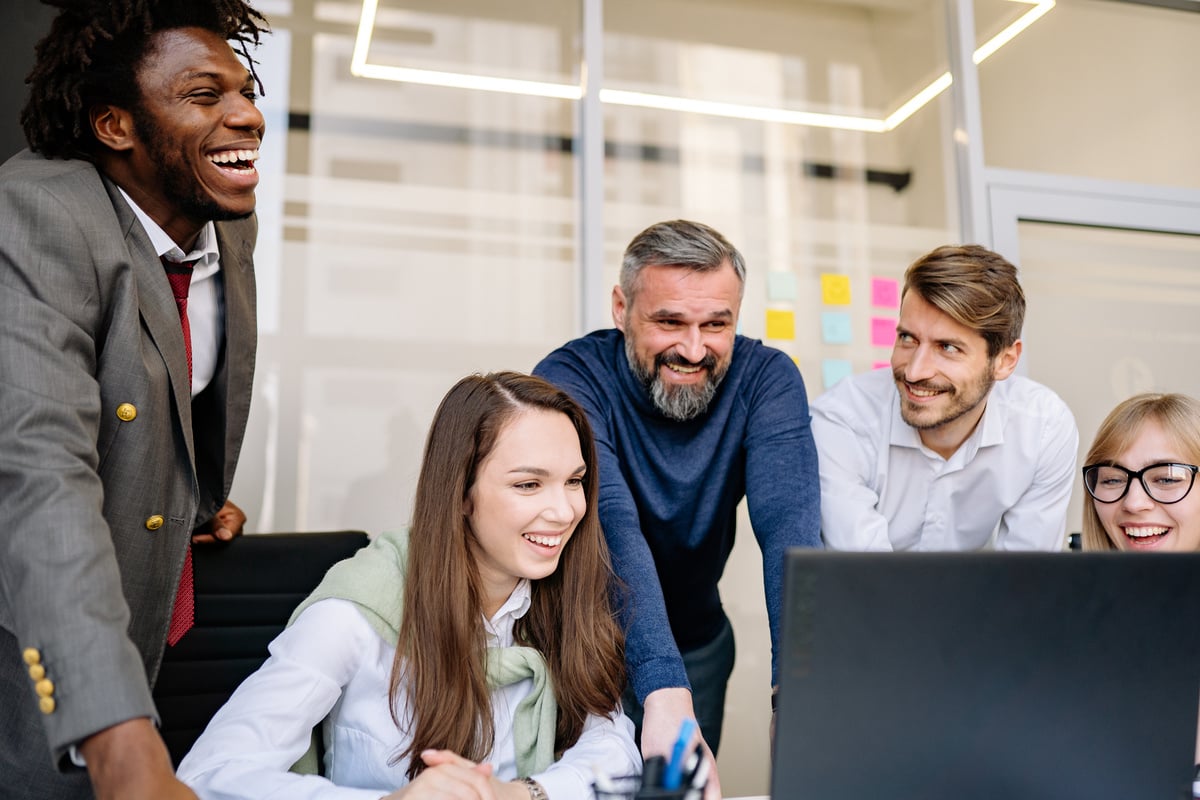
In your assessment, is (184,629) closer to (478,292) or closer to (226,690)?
(226,690)

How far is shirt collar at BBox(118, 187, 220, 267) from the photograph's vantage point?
1474mm

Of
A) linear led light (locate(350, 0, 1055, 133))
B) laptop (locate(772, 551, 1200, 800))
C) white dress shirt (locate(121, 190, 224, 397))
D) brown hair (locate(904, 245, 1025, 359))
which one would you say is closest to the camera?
laptop (locate(772, 551, 1200, 800))

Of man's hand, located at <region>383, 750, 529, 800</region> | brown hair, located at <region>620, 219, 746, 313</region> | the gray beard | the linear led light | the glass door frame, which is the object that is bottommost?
man's hand, located at <region>383, 750, 529, 800</region>

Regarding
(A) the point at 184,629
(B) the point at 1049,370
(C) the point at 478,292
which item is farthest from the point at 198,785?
(B) the point at 1049,370

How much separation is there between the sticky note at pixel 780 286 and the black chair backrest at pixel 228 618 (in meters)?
1.95

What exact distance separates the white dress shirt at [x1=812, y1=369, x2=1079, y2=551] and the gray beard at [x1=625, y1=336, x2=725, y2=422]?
1.15ft

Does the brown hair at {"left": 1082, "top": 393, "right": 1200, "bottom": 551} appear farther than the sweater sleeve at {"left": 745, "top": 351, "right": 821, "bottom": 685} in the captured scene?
Yes

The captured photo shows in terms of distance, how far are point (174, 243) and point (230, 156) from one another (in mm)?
157

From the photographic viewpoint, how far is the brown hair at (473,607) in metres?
1.45

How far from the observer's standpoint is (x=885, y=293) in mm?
3508

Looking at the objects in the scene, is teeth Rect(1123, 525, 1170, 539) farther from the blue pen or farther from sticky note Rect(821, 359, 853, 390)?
sticky note Rect(821, 359, 853, 390)

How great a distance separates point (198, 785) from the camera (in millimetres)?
1218

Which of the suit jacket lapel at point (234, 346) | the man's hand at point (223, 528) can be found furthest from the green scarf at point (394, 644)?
the man's hand at point (223, 528)

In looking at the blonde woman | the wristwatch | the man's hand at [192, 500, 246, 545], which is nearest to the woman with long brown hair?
the wristwatch
